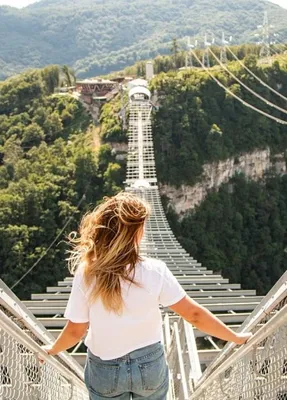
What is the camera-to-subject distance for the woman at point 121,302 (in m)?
2.32

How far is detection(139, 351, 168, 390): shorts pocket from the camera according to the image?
2.43 metres

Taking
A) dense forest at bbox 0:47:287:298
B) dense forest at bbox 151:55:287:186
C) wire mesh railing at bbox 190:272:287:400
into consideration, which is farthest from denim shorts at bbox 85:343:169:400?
dense forest at bbox 151:55:287:186

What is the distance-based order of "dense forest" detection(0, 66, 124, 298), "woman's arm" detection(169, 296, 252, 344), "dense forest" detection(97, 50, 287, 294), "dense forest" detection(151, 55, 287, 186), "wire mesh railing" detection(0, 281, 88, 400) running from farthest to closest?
"dense forest" detection(151, 55, 287, 186), "dense forest" detection(97, 50, 287, 294), "dense forest" detection(0, 66, 124, 298), "wire mesh railing" detection(0, 281, 88, 400), "woman's arm" detection(169, 296, 252, 344)

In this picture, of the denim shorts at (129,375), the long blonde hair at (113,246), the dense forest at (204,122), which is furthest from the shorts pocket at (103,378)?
the dense forest at (204,122)

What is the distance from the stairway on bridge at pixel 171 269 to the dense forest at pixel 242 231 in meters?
5.18

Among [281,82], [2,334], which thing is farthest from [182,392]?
[281,82]

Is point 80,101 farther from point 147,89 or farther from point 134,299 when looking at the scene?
point 134,299

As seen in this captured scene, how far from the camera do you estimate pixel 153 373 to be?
2455 mm

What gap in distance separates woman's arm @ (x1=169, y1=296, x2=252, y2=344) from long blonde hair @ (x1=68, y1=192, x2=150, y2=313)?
0.27m

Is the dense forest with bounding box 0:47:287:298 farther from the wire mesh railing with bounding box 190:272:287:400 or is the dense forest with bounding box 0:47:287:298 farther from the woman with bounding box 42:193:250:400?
the woman with bounding box 42:193:250:400

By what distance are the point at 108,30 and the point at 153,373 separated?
186 meters

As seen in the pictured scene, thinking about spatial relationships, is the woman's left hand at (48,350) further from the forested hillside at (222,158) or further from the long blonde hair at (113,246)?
the forested hillside at (222,158)

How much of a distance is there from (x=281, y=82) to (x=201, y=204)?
13.7 metres

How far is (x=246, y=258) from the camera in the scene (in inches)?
1265
